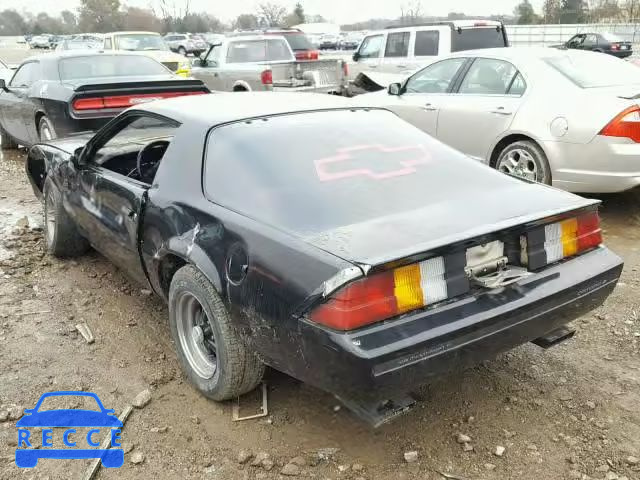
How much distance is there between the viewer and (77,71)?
8023 mm

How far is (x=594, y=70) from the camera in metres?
5.73

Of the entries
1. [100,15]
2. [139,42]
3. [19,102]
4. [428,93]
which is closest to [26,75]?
[19,102]

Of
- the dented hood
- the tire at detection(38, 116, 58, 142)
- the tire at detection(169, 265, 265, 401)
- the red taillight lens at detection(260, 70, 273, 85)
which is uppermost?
the red taillight lens at detection(260, 70, 273, 85)

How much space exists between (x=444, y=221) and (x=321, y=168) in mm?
664

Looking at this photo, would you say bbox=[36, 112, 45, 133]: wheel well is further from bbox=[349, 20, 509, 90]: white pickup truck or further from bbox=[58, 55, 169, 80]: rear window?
bbox=[349, 20, 509, 90]: white pickup truck

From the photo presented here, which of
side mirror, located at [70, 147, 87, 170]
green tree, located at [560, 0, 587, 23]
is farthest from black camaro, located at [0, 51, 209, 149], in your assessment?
green tree, located at [560, 0, 587, 23]

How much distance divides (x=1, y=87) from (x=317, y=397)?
7.96 metres

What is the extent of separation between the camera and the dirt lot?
249 cm

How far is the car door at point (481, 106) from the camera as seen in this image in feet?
19.0

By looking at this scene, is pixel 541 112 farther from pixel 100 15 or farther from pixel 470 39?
pixel 100 15

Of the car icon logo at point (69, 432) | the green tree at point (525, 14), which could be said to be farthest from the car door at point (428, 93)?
the green tree at point (525, 14)

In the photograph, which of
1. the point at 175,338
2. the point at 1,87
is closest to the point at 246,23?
the point at 1,87

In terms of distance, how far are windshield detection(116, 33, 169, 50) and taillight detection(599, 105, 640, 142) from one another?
13.8 metres

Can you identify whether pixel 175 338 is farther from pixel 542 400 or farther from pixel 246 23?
pixel 246 23
